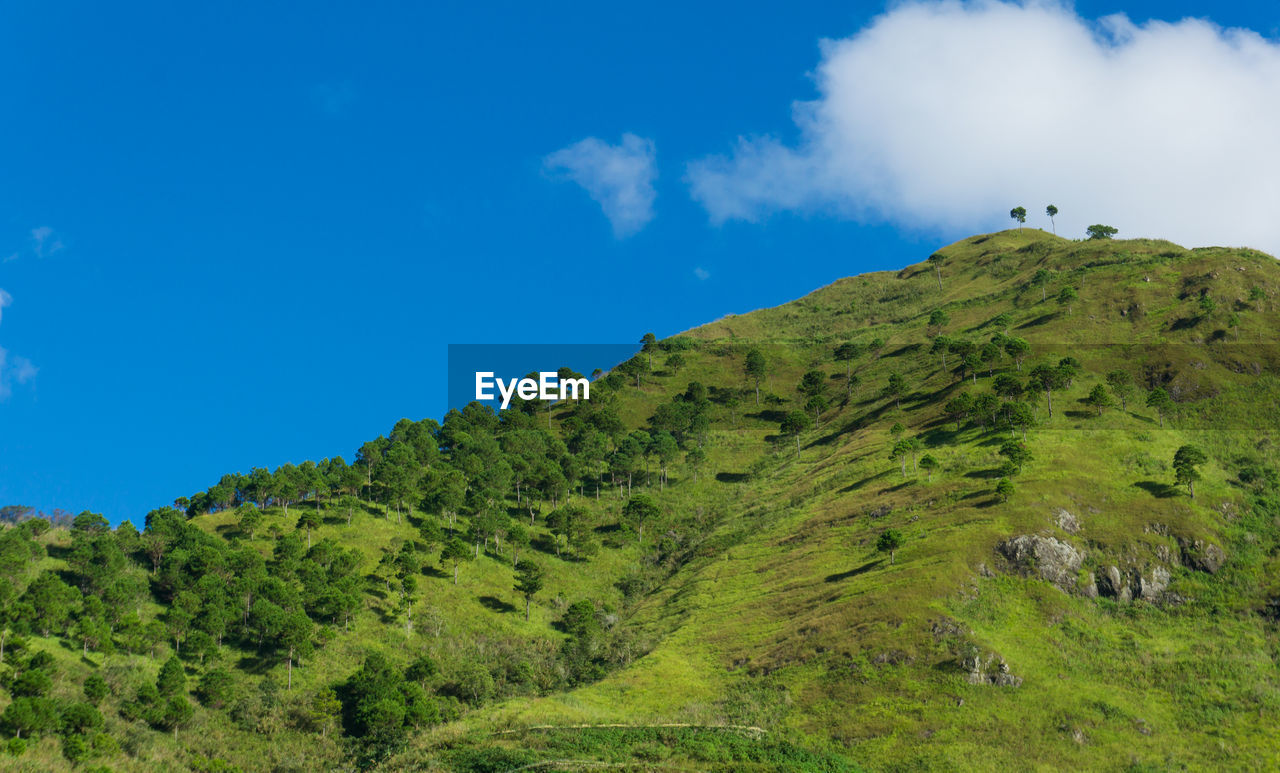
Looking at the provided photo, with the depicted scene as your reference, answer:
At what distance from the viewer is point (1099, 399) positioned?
125m

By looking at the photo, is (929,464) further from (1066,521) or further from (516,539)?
(516,539)

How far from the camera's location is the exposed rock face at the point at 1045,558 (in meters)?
91.4

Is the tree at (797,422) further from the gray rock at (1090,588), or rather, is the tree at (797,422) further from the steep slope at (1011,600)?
the gray rock at (1090,588)

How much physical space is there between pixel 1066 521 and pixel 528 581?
219 ft

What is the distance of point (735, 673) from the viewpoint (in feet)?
291

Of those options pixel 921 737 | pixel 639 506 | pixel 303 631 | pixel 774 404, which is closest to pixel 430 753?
pixel 303 631

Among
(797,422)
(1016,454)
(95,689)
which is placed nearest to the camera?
(95,689)

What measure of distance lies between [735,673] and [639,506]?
50.5m

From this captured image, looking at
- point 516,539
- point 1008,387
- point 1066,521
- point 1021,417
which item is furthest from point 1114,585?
point 516,539

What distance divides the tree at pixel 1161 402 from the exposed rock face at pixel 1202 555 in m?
33.5

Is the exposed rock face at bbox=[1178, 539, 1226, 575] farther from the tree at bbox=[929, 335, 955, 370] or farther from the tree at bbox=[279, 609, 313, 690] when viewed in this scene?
the tree at bbox=[279, 609, 313, 690]

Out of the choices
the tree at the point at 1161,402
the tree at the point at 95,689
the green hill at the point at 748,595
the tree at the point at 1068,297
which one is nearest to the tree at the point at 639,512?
the green hill at the point at 748,595

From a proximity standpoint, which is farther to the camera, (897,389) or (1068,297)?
(1068,297)

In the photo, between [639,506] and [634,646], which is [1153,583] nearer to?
[634,646]
